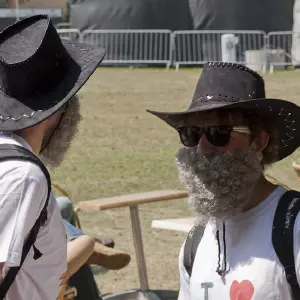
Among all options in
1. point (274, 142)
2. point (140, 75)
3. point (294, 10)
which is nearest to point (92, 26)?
point (140, 75)

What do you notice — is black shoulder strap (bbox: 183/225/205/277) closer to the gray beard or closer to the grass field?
the gray beard

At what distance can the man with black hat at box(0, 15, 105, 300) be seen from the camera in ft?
6.23

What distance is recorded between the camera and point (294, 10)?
61.8 ft

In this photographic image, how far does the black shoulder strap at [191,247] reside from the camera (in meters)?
2.40

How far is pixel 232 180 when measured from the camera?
235 cm

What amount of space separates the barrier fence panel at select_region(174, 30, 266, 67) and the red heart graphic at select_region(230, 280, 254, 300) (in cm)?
1613

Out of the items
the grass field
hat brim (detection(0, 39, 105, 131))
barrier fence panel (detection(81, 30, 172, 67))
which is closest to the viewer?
A: hat brim (detection(0, 39, 105, 131))

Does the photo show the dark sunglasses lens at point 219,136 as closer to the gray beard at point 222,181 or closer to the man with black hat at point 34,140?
the gray beard at point 222,181

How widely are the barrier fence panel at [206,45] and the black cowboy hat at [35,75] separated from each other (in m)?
16.2

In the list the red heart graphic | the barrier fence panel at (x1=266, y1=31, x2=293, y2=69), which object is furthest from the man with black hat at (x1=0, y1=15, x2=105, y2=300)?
the barrier fence panel at (x1=266, y1=31, x2=293, y2=69)

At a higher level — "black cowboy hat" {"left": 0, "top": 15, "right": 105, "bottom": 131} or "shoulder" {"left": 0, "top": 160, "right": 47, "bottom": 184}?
"black cowboy hat" {"left": 0, "top": 15, "right": 105, "bottom": 131}

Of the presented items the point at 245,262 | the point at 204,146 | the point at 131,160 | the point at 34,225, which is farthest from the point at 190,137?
the point at 131,160

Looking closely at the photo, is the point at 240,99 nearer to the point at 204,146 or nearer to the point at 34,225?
the point at 204,146

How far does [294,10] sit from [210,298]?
56.6ft
